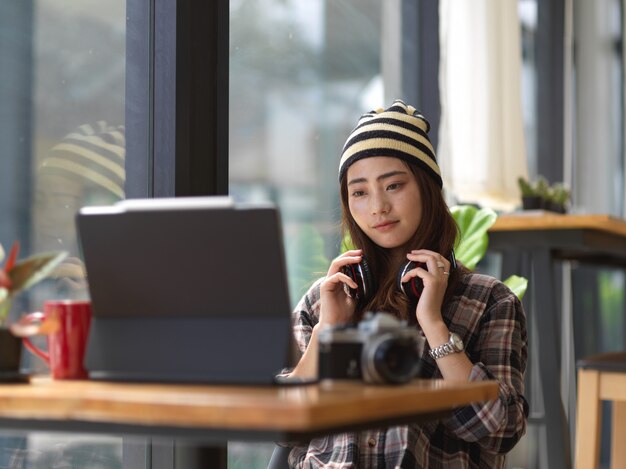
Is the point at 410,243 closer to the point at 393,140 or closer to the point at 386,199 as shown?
the point at 386,199

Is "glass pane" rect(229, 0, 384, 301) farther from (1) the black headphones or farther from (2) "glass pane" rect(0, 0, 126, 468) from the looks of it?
(1) the black headphones

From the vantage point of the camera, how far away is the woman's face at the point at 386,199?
6.40 ft

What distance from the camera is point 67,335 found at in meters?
1.44

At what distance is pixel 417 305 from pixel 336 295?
145mm

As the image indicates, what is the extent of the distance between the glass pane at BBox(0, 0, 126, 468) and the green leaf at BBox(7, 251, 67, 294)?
0.46 metres

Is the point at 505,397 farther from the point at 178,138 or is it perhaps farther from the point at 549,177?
the point at 549,177

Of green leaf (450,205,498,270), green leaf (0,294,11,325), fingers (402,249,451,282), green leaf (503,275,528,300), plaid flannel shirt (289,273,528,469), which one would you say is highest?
green leaf (450,205,498,270)

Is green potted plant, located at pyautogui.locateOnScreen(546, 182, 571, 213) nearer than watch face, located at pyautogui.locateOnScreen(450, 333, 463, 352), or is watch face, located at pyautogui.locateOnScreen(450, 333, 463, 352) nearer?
watch face, located at pyautogui.locateOnScreen(450, 333, 463, 352)

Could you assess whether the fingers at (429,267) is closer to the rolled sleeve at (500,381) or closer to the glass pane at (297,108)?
the rolled sleeve at (500,381)

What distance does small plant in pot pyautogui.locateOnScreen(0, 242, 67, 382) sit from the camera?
1396 millimetres

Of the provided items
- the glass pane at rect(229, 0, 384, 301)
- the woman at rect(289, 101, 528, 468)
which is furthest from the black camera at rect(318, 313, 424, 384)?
the glass pane at rect(229, 0, 384, 301)

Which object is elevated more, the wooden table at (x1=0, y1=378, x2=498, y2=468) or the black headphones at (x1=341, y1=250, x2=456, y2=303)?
the black headphones at (x1=341, y1=250, x2=456, y2=303)

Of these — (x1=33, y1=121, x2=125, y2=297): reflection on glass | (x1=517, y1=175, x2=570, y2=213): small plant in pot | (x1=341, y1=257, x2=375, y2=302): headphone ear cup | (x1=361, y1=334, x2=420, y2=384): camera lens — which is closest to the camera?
(x1=361, y1=334, x2=420, y2=384): camera lens

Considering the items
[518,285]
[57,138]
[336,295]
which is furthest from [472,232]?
[57,138]
